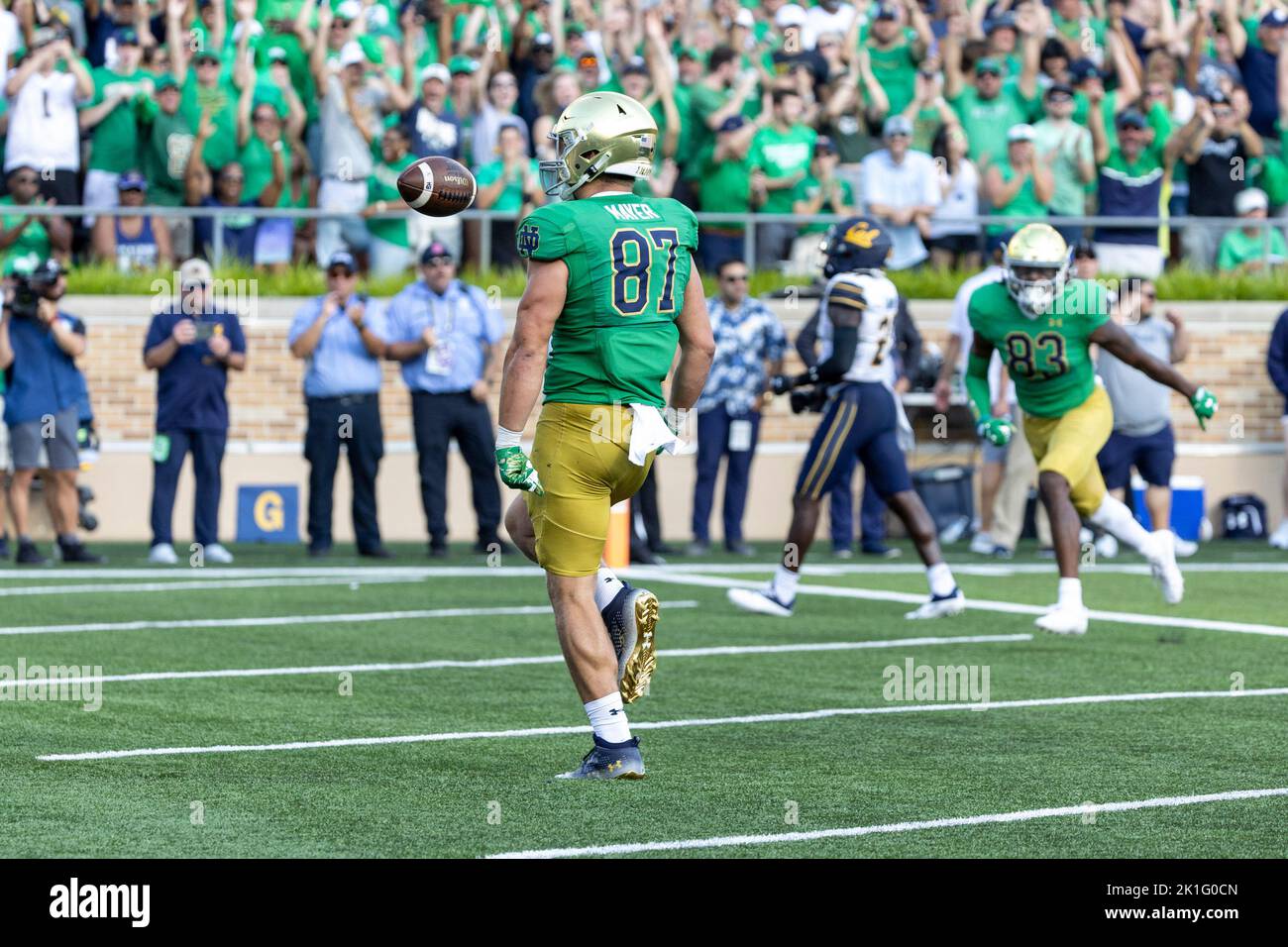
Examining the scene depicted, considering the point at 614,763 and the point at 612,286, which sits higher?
the point at 612,286

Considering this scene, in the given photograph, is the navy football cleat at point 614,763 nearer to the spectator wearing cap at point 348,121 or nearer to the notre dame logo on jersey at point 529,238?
the notre dame logo on jersey at point 529,238

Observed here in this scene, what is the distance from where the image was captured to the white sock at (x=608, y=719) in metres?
7.67

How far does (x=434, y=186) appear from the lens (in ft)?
24.9

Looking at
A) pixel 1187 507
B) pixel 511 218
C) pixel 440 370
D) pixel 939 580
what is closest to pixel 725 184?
pixel 511 218

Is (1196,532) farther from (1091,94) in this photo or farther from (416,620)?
(416,620)

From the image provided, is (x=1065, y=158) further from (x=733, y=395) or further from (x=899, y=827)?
(x=899, y=827)

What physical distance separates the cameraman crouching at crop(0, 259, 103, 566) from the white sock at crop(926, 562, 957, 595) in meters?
6.66

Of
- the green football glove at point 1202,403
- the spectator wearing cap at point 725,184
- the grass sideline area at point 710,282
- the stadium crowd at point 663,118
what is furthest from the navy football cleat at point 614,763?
the spectator wearing cap at point 725,184

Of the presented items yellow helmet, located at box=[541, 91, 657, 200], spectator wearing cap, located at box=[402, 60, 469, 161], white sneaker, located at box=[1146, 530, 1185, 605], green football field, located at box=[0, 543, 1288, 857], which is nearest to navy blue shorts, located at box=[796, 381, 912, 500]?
green football field, located at box=[0, 543, 1288, 857]

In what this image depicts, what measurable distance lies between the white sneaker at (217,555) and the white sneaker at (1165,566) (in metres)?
7.27

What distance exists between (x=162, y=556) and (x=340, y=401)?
1.83 metres

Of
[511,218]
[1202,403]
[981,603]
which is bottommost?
[981,603]

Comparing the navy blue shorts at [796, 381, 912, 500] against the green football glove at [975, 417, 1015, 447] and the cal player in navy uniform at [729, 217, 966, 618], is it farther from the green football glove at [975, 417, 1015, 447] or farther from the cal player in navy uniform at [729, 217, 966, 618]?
the green football glove at [975, 417, 1015, 447]
